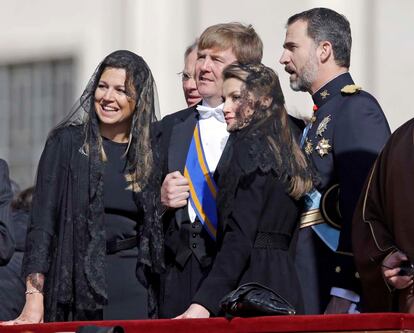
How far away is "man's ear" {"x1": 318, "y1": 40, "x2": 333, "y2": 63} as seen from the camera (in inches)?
297

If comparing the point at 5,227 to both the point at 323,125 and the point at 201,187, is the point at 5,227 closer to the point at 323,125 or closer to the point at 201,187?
the point at 201,187

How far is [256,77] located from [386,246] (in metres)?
0.96

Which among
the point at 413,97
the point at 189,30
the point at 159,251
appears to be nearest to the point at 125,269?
the point at 159,251

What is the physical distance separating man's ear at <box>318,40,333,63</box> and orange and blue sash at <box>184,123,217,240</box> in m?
0.63

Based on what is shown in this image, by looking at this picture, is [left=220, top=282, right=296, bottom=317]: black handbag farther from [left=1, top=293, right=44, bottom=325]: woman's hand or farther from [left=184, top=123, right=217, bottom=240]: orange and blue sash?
[left=1, top=293, right=44, bottom=325]: woman's hand

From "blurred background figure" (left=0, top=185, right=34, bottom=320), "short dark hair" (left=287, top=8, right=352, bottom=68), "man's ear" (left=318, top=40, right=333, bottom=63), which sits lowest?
"blurred background figure" (left=0, top=185, right=34, bottom=320)

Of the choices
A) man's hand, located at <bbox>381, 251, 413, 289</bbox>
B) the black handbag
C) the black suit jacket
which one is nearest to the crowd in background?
man's hand, located at <bbox>381, 251, 413, 289</bbox>

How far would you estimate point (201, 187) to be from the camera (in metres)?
7.39

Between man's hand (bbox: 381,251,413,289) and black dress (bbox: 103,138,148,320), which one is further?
black dress (bbox: 103,138,148,320)

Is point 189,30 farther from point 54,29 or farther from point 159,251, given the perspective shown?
point 159,251

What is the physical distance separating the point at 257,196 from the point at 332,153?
1.75 feet

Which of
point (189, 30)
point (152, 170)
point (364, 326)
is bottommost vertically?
point (364, 326)

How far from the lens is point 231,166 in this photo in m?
7.02

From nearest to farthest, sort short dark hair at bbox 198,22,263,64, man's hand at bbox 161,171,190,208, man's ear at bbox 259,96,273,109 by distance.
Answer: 1. man's ear at bbox 259,96,273,109
2. man's hand at bbox 161,171,190,208
3. short dark hair at bbox 198,22,263,64
